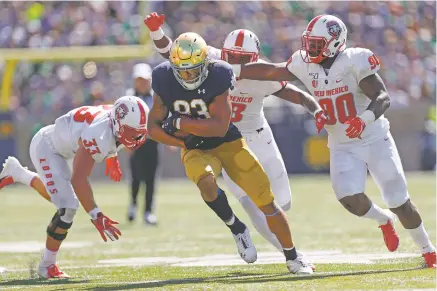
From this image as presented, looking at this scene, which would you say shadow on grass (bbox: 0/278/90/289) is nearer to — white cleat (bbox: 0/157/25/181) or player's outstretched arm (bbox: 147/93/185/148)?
player's outstretched arm (bbox: 147/93/185/148)

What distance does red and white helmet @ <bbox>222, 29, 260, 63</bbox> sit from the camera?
7.16 metres

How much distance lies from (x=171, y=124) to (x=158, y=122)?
5.3 inches

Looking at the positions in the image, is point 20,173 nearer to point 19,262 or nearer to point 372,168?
point 19,262

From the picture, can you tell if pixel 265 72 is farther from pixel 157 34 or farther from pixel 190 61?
pixel 157 34

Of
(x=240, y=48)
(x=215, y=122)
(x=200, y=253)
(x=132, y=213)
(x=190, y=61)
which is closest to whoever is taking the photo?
(x=190, y=61)

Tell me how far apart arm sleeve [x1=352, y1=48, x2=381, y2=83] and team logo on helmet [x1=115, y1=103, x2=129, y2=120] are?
158cm

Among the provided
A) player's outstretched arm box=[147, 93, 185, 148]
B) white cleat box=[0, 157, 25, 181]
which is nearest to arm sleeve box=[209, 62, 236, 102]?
player's outstretched arm box=[147, 93, 185, 148]

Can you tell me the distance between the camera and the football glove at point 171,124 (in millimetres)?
6363

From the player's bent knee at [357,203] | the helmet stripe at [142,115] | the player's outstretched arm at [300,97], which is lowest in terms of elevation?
the player's bent knee at [357,203]

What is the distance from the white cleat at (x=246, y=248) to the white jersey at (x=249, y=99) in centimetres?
116

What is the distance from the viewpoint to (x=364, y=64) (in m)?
6.67

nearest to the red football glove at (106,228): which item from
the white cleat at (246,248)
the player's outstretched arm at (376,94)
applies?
the white cleat at (246,248)

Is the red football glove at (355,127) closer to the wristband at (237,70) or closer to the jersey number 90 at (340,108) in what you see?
the jersey number 90 at (340,108)

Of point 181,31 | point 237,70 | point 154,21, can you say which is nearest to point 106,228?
point 237,70
